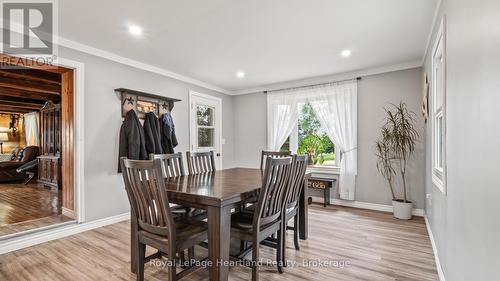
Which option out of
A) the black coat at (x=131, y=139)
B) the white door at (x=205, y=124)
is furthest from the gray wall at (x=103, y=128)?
the white door at (x=205, y=124)

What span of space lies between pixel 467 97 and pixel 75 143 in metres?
3.88

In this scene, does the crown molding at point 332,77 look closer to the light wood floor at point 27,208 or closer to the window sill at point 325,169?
the window sill at point 325,169

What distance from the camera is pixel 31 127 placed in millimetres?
7840

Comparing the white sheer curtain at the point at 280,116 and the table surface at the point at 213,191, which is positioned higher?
the white sheer curtain at the point at 280,116

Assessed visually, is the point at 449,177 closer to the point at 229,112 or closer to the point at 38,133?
the point at 229,112

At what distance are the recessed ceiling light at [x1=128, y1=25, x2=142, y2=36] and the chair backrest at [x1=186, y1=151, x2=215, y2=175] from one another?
1.51 metres

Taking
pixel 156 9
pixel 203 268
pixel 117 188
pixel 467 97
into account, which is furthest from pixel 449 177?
pixel 117 188

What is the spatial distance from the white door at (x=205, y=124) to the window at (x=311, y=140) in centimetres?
158

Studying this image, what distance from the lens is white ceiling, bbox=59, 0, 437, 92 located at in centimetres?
222

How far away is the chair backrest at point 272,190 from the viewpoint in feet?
6.07

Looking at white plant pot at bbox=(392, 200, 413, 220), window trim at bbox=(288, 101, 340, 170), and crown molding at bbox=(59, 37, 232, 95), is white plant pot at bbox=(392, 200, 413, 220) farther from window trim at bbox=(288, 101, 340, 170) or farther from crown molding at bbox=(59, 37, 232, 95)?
crown molding at bbox=(59, 37, 232, 95)

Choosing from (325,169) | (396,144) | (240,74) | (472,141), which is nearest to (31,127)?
(240,74)

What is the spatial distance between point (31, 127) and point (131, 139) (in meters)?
7.10

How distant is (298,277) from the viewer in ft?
6.75
